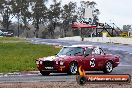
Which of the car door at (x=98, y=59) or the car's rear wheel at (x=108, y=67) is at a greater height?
the car door at (x=98, y=59)

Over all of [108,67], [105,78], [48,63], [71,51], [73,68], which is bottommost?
[108,67]

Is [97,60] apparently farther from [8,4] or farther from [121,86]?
[8,4]

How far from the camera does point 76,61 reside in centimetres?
2033

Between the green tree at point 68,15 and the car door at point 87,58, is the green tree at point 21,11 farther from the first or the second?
the car door at point 87,58

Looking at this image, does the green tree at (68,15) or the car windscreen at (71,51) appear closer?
the car windscreen at (71,51)

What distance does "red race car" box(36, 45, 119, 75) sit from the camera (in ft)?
65.6

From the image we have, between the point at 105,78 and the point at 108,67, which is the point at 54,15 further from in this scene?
the point at 105,78

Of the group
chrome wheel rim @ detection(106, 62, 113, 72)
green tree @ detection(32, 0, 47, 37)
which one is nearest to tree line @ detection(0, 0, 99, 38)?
green tree @ detection(32, 0, 47, 37)

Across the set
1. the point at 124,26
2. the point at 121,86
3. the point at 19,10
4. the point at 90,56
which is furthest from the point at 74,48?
the point at 19,10

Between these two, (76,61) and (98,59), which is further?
(98,59)

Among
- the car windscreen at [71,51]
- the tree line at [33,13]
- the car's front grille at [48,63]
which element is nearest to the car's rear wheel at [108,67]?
the car windscreen at [71,51]

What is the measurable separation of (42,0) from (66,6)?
938 centimetres

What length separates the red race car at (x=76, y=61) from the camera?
1998 cm

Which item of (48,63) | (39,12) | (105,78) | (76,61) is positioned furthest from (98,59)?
(39,12)
